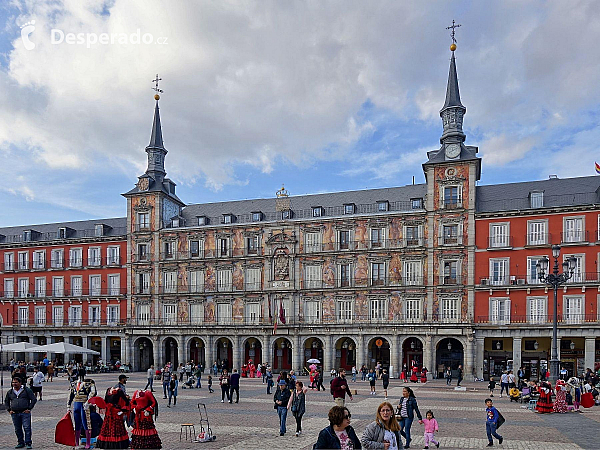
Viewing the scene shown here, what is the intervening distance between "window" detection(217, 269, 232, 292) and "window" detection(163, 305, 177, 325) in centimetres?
555

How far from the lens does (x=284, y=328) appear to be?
55000mm

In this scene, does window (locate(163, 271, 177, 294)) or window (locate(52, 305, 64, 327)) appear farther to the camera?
window (locate(52, 305, 64, 327))

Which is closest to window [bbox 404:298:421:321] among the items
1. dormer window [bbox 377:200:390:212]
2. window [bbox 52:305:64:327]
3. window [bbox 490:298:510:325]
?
window [bbox 490:298:510:325]

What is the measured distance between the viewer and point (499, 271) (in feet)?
160

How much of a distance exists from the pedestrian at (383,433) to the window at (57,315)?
207ft

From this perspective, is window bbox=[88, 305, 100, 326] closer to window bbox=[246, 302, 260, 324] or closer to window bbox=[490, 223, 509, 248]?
window bbox=[246, 302, 260, 324]

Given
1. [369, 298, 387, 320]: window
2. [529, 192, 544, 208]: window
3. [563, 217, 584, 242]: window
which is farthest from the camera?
[369, 298, 387, 320]: window

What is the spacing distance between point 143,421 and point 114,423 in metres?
0.89

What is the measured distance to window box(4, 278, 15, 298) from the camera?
222 feet

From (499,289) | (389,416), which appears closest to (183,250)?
(499,289)

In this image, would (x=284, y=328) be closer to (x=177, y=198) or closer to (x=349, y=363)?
(x=349, y=363)

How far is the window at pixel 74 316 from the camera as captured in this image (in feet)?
210

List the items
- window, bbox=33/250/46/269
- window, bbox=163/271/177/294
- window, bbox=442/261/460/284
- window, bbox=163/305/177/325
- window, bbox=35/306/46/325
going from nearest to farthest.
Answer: window, bbox=442/261/460/284
window, bbox=163/305/177/325
window, bbox=163/271/177/294
window, bbox=35/306/46/325
window, bbox=33/250/46/269

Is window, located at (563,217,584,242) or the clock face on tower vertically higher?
the clock face on tower
